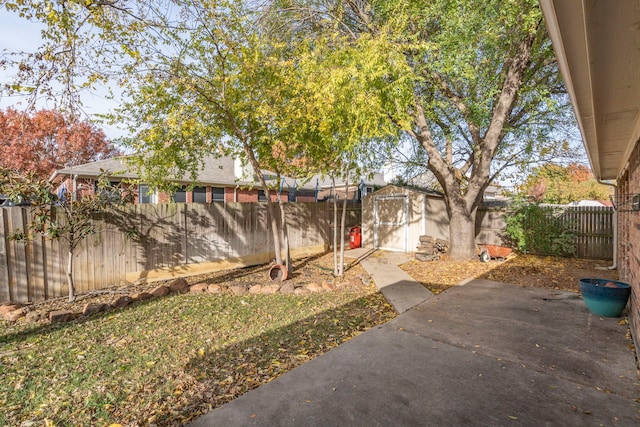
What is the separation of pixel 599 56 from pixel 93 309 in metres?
6.73

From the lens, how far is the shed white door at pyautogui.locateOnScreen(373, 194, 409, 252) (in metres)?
11.8

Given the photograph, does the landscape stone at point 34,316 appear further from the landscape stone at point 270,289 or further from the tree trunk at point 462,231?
the tree trunk at point 462,231

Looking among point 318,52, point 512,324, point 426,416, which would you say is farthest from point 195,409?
point 318,52

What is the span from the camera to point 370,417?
2.68m

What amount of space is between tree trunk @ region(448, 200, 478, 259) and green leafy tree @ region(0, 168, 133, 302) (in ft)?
29.4

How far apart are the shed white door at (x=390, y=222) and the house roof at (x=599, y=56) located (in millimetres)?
8269

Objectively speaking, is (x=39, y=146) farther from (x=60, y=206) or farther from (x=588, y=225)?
(x=588, y=225)

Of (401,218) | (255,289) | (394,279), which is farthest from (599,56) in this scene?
(401,218)

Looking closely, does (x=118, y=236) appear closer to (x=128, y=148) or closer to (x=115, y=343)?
(x=128, y=148)

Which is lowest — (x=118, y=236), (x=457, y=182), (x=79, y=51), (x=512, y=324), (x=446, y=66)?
(x=512, y=324)

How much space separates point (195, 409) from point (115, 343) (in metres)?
2.03

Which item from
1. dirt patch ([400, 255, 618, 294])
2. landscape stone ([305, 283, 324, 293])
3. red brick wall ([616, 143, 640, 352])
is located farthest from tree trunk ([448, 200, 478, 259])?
landscape stone ([305, 283, 324, 293])

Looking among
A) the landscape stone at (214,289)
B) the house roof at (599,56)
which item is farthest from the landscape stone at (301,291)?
the house roof at (599,56)

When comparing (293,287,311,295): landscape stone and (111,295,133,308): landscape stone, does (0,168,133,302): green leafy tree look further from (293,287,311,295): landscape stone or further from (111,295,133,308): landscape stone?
(293,287,311,295): landscape stone
